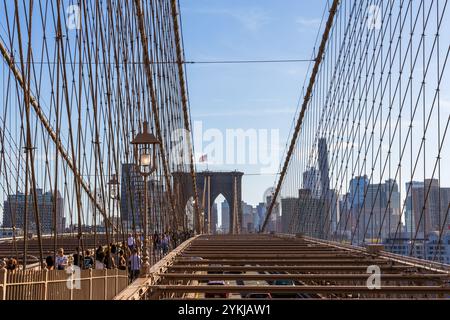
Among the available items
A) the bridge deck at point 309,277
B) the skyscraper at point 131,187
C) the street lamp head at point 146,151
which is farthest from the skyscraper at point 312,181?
Result: the street lamp head at point 146,151

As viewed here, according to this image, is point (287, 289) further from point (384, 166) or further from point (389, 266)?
point (384, 166)

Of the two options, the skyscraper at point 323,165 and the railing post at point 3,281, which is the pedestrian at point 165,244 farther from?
the railing post at point 3,281

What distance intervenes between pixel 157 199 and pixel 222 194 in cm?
5181

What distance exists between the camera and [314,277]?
687 cm

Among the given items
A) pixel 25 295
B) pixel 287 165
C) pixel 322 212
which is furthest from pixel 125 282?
pixel 287 165

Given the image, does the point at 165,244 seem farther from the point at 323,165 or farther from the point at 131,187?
the point at 323,165

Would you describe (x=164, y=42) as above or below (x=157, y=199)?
above

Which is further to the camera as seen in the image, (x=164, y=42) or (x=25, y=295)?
(x=164, y=42)

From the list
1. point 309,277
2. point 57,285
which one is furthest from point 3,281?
point 309,277

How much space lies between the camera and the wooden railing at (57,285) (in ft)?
14.0

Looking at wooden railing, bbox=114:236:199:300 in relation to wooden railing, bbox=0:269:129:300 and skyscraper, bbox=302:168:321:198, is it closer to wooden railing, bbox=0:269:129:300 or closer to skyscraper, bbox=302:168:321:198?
wooden railing, bbox=0:269:129:300

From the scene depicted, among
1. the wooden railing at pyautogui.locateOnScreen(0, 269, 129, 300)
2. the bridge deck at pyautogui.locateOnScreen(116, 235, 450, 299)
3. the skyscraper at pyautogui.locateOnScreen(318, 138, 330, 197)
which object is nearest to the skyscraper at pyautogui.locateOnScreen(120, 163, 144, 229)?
the bridge deck at pyautogui.locateOnScreen(116, 235, 450, 299)

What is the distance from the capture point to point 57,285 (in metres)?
5.07
